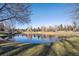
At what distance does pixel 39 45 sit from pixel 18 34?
193 millimetres

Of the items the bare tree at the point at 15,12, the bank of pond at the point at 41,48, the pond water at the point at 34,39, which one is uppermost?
the bare tree at the point at 15,12

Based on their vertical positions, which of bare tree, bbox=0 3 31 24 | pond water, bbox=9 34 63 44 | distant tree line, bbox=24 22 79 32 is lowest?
pond water, bbox=9 34 63 44

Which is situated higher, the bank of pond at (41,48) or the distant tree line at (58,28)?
the distant tree line at (58,28)

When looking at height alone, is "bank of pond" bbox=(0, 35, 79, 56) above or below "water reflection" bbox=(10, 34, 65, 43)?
below

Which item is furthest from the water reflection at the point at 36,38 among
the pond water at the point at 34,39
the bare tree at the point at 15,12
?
the bare tree at the point at 15,12

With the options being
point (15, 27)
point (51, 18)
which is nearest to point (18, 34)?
point (15, 27)

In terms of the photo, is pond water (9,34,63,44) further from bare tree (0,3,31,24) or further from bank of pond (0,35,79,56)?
bare tree (0,3,31,24)

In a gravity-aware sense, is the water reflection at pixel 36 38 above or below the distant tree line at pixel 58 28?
below

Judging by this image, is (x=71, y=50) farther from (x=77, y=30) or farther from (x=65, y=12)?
(x=65, y=12)

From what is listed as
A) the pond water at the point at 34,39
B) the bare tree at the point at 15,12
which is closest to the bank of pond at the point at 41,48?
the pond water at the point at 34,39

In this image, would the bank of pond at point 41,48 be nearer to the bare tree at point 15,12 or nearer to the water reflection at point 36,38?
the water reflection at point 36,38

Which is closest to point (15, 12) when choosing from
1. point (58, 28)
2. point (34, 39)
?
point (34, 39)

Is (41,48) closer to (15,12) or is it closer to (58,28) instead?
(58,28)

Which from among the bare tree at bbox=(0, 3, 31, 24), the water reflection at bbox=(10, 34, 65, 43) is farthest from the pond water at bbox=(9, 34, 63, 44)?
the bare tree at bbox=(0, 3, 31, 24)
